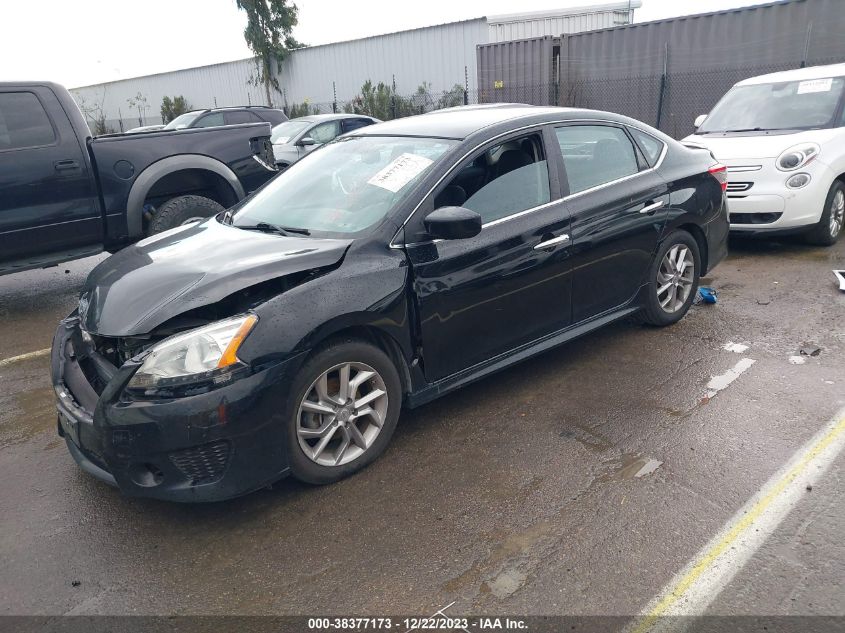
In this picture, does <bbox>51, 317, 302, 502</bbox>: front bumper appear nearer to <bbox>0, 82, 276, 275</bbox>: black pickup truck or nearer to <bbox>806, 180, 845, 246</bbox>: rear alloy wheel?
<bbox>0, 82, 276, 275</bbox>: black pickup truck

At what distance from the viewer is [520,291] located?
12.5 feet

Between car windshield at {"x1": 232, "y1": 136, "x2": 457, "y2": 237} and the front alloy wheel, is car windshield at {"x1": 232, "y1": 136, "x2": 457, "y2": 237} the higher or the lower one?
the higher one

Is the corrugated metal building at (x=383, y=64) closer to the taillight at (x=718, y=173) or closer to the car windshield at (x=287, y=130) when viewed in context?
the car windshield at (x=287, y=130)

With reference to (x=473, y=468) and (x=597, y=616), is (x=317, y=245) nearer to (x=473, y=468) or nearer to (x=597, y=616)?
(x=473, y=468)

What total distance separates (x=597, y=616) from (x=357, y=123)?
12.9m

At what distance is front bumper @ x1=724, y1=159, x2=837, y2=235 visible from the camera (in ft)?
21.9

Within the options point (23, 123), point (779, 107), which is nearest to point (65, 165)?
point (23, 123)

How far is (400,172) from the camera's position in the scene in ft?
12.1

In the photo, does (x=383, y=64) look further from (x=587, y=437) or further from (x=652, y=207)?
(x=587, y=437)

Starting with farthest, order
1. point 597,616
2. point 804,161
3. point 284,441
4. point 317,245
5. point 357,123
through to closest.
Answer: point 357,123, point 804,161, point 317,245, point 284,441, point 597,616

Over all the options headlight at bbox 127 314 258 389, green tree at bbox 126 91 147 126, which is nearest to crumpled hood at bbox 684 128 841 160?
headlight at bbox 127 314 258 389

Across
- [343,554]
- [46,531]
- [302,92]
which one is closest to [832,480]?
[343,554]

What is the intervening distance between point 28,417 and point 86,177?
2.90m

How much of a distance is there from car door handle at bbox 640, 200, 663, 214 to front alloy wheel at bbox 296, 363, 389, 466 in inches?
Answer: 93.5
